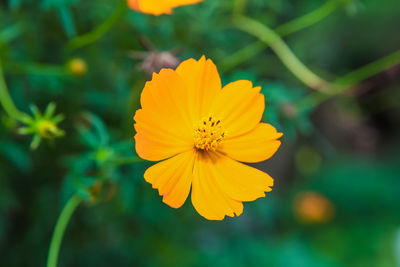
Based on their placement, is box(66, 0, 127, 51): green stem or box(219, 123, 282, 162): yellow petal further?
box(66, 0, 127, 51): green stem

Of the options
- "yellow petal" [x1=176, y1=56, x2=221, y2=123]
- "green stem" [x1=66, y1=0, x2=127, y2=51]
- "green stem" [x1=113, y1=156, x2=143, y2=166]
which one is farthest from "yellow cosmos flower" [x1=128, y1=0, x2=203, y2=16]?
"green stem" [x1=113, y1=156, x2=143, y2=166]

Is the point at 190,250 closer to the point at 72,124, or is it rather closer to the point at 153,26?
the point at 72,124

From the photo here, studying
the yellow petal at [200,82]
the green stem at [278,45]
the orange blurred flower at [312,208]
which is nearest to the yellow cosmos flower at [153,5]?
the yellow petal at [200,82]

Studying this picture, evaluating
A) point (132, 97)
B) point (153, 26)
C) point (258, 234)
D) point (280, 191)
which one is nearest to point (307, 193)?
point (280, 191)

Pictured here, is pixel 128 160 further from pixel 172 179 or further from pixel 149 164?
pixel 149 164

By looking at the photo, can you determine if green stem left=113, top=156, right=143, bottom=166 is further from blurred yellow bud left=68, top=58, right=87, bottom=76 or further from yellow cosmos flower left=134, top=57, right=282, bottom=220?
blurred yellow bud left=68, top=58, right=87, bottom=76

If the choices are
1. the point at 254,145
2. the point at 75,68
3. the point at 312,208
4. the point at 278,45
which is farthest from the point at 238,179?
the point at 312,208

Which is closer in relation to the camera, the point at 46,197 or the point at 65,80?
Answer: the point at 65,80
